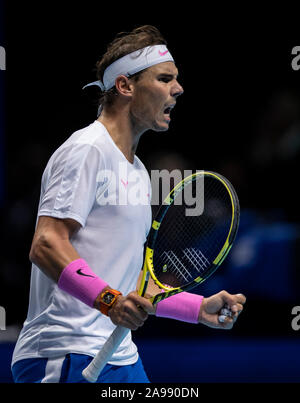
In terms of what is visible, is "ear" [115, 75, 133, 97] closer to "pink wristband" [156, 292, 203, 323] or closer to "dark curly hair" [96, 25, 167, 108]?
"dark curly hair" [96, 25, 167, 108]

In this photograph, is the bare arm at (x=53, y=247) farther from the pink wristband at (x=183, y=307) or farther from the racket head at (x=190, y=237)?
the pink wristband at (x=183, y=307)

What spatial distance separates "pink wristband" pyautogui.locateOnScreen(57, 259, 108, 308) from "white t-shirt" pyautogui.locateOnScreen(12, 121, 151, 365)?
137mm

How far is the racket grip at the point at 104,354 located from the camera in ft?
6.93

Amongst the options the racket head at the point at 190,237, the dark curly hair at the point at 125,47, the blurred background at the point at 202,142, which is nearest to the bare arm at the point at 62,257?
the racket head at the point at 190,237

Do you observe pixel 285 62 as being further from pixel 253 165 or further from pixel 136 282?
pixel 136 282

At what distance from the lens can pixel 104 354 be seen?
2.11 metres

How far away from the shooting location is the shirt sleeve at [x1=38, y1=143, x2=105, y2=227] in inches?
83.7

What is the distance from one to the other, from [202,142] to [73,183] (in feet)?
8.91

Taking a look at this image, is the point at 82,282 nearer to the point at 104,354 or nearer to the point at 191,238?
the point at 104,354

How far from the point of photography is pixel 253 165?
4.69 metres

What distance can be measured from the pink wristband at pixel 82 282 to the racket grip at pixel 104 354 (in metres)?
0.12

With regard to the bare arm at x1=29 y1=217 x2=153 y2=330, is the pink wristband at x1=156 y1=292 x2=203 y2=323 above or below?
below

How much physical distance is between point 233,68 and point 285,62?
35 centimetres

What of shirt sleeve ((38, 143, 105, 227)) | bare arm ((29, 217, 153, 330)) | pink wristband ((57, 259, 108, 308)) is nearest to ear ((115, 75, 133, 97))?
shirt sleeve ((38, 143, 105, 227))
